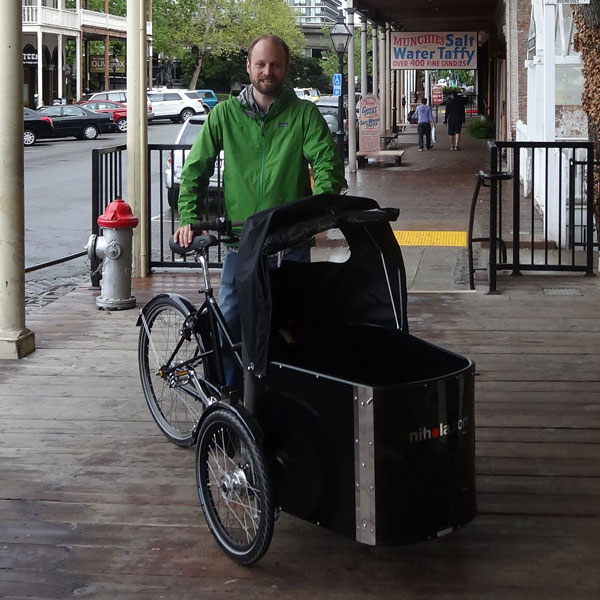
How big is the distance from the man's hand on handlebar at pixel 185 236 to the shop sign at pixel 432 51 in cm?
2657

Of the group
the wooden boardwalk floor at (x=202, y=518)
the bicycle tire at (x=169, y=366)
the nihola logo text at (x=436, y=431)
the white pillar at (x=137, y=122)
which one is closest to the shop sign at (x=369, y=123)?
the white pillar at (x=137, y=122)

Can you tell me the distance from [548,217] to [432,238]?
233 cm

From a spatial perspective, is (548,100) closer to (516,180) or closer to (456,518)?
(516,180)

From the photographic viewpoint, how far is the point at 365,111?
25688 mm

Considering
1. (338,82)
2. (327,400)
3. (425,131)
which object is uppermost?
(338,82)

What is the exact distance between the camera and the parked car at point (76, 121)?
41281 mm

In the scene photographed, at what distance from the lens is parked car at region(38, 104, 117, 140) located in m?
41.3

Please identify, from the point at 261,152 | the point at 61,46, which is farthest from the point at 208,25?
the point at 261,152

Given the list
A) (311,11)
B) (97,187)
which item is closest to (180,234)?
(97,187)

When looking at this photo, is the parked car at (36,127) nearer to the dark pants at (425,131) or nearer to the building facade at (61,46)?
the building facade at (61,46)

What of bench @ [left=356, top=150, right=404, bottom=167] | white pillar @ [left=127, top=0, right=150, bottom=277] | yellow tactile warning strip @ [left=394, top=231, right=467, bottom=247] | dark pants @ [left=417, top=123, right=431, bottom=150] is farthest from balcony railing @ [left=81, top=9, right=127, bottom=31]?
white pillar @ [left=127, top=0, right=150, bottom=277]

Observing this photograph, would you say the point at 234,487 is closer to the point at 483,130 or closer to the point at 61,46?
the point at 483,130

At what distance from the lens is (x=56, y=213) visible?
17766mm

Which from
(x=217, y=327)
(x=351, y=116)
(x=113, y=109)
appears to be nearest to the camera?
(x=217, y=327)
